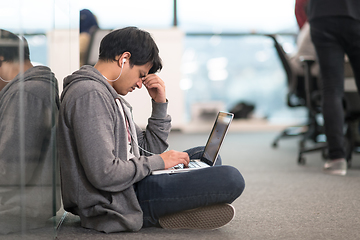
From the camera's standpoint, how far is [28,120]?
0.82 meters

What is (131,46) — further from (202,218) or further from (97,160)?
(202,218)

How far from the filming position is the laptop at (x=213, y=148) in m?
1.07

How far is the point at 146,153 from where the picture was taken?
49.1 inches

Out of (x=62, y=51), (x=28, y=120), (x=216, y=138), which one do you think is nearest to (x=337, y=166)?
(x=216, y=138)

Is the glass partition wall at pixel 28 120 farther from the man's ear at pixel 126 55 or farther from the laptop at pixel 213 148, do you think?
the laptop at pixel 213 148

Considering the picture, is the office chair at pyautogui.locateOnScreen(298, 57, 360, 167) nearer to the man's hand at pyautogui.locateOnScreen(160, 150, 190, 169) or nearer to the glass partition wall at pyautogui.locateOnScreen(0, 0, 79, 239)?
the man's hand at pyautogui.locateOnScreen(160, 150, 190, 169)

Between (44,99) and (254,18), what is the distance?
4.13 meters

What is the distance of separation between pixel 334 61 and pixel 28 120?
152 cm

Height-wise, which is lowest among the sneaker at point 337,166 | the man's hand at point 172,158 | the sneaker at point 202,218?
the sneaker at point 337,166

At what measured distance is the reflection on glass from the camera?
751 mm

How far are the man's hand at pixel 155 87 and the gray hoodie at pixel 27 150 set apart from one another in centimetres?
29

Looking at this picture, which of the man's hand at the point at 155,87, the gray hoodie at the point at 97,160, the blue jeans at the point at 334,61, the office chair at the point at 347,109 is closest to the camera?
the gray hoodie at the point at 97,160

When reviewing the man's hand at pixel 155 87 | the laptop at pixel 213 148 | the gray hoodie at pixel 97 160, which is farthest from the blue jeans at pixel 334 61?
the gray hoodie at pixel 97 160

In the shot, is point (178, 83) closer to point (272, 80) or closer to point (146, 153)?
point (272, 80)
